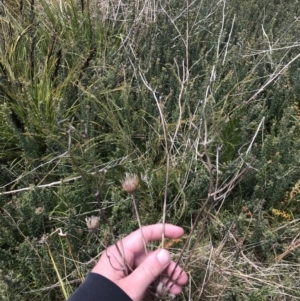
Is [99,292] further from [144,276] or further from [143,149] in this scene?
[143,149]

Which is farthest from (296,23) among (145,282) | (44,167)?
(145,282)

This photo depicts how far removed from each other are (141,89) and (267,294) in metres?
1.03

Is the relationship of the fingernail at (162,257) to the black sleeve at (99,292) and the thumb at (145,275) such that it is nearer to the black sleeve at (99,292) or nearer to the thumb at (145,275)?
the thumb at (145,275)

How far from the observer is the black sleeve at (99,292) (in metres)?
0.92

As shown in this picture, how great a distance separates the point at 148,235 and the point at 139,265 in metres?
0.10

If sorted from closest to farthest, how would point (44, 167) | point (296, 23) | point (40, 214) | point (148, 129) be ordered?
point (40, 214) → point (44, 167) → point (148, 129) → point (296, 23)

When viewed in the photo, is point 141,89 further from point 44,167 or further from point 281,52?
point 281,52

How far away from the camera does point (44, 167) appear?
5.65 feet

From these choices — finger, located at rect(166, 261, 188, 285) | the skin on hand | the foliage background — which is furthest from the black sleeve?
the foliage background

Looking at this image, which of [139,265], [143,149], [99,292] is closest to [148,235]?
[139,265]

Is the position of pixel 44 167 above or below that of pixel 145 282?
below

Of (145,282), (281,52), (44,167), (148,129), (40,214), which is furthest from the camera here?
(281,52)

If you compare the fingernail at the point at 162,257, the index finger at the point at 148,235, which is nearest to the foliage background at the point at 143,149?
the index finger at the point at 148,235

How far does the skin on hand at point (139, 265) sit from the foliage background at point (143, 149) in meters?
0.12
